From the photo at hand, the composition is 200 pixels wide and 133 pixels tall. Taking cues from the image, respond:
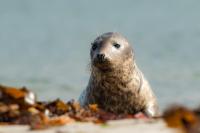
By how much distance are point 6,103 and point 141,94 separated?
417 cm

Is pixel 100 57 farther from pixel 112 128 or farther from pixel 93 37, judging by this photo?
pixel 93 37

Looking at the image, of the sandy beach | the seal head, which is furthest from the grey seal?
the sandy beach

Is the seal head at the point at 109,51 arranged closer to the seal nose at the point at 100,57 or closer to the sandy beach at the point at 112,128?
→ the seal nose at the point at 100,57

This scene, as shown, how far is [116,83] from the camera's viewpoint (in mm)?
13195

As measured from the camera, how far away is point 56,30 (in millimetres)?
58812

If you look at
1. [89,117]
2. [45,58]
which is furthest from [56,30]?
[89,117]

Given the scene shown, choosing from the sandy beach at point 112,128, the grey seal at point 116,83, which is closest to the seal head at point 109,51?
the grey seal at point 116,83

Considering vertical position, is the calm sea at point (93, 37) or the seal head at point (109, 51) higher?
the calm sea at point (93, 37)

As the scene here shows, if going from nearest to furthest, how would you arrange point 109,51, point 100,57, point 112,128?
point 112,128 < point 100,57 < point 109,51

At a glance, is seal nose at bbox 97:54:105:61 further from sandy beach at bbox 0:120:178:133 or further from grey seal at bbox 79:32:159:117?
sandy beach at bbox 0:120:178:133

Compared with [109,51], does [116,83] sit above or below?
below

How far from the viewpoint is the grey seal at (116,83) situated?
42.1 feet

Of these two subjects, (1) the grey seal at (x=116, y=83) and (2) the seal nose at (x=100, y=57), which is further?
(1) the grey seal at (x=116, y=83)

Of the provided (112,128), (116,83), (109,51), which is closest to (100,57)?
(109,51)
